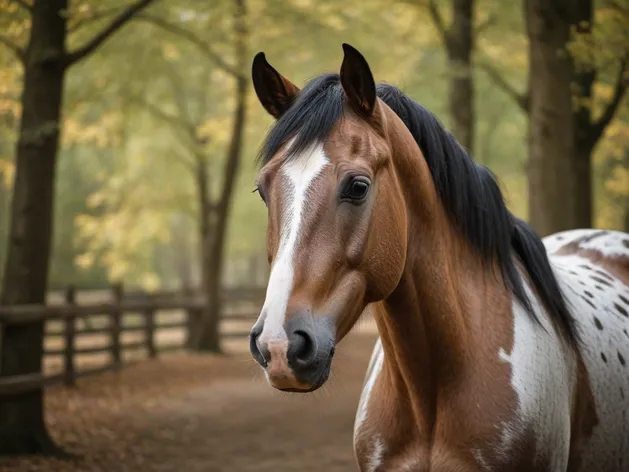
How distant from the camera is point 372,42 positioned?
1762cm

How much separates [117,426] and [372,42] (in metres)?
11.2

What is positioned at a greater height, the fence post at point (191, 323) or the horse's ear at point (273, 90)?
the horse's ear at point (273, 90)

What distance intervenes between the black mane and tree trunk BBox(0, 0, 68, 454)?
5177 mm

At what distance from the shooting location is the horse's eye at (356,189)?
107 inches

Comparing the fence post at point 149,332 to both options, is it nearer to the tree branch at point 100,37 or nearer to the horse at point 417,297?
the tree branch at point 100,37

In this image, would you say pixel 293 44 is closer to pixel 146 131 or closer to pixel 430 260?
pixel 146 131

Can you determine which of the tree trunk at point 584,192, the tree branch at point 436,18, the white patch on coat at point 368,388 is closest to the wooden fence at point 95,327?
the white patch on coat at point 368,388

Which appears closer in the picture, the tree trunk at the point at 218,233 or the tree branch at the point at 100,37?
the tree branch at the point at 100,37

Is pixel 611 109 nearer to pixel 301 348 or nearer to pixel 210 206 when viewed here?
pixel 301 348

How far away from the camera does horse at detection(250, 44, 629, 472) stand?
103 inches

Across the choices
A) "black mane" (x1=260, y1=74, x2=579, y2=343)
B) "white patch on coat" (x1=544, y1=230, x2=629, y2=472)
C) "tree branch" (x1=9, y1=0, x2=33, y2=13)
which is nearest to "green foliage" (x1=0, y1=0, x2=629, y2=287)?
"tree branch" (x1=9, y1=0, x2=33, y2=13)

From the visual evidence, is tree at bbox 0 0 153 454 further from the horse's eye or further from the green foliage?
the horse's eye

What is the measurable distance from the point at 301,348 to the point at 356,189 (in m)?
0.62

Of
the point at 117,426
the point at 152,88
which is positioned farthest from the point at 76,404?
the point at 152,88
